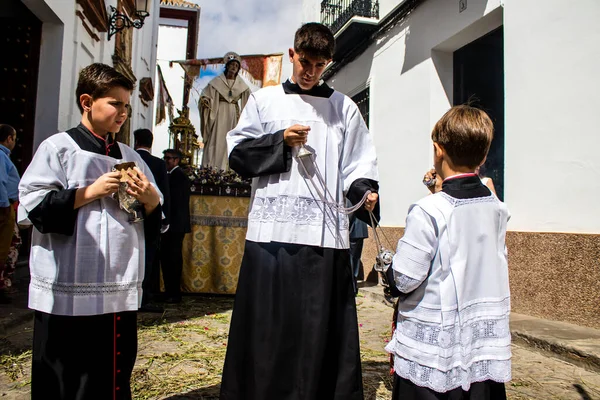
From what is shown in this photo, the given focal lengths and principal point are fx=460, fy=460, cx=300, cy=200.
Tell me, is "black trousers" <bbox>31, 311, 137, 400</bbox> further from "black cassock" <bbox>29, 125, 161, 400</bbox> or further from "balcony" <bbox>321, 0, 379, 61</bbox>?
"balcony" <bbox>321, 0, 379, 61</bbox>

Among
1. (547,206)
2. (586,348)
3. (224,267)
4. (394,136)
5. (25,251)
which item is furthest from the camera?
(394,136)

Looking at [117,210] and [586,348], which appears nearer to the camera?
[117,210]

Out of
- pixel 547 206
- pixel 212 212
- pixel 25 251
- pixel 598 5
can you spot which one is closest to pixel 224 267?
pixel 212 212

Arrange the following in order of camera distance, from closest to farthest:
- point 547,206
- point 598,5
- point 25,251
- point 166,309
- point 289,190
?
point 289,190 < point 598,5 < point 547,206 < point 166,309 < point 25,251

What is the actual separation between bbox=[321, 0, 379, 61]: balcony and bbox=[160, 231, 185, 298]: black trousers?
5.83 meters

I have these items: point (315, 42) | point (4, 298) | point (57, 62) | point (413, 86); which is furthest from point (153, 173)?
point (413, 86)

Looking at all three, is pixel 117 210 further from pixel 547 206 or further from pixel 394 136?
pixel 394 136

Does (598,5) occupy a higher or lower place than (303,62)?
higher

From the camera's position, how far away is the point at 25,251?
6840 mm

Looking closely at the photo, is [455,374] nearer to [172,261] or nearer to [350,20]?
[172,261]

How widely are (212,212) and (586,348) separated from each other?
4.43m

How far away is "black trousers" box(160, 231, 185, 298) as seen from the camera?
5.73 meters

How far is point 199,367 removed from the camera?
3289mm

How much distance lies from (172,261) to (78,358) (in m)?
3.89
